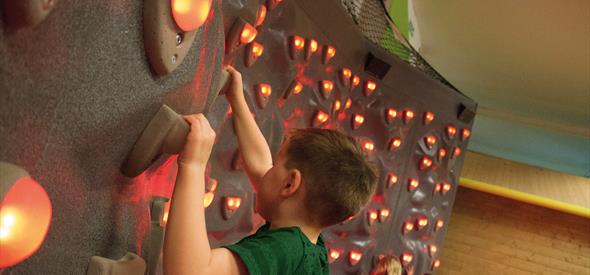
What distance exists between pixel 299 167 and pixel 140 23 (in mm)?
434

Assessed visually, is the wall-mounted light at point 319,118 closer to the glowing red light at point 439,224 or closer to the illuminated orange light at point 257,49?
the illuminated orange light at point 257,49

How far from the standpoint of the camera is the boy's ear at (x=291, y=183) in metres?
1.10

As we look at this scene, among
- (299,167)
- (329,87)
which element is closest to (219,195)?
Answer: (299,167)

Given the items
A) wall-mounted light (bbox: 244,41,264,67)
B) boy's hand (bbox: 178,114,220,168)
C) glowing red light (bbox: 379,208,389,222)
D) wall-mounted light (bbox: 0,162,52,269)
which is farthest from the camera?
glowing red light (bbox: 379,208,389,222)

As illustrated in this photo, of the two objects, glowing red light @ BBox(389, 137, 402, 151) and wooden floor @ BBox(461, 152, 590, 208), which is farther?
wooden floor @ BBox(461, 152, 590, 208)

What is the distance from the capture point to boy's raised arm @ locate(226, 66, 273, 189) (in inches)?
51.6

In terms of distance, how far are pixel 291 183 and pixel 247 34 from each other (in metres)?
0.44

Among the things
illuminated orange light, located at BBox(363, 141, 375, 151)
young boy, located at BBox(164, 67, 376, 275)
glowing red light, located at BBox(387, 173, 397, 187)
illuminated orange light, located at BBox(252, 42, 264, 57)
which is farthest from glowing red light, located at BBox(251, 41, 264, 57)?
glowing red light, located at BBox(387, 173, 397, 187)

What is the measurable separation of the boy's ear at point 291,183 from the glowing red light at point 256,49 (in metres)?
0.50

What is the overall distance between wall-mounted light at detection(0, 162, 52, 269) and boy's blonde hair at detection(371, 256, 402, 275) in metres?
2.16

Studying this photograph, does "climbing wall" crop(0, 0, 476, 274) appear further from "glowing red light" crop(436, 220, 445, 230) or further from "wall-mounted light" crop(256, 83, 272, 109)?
"glowing red light" crop(436, 220, 445, 230)

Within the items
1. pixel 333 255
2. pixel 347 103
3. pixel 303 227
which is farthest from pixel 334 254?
pixel 303 227

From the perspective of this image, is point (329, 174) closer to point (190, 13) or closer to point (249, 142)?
point (249, 142)

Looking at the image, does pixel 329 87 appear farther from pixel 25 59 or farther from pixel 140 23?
pixel 25 59
